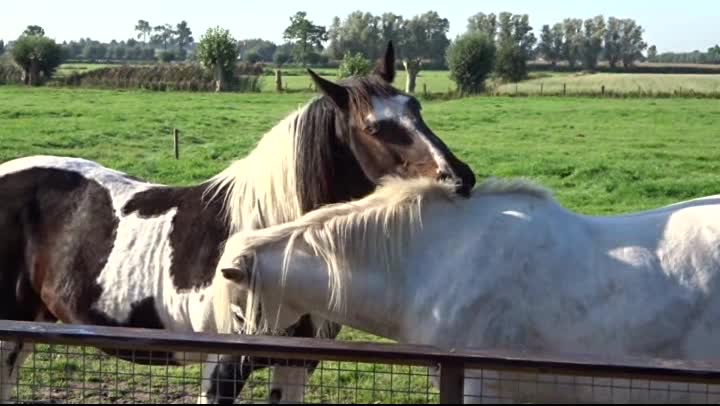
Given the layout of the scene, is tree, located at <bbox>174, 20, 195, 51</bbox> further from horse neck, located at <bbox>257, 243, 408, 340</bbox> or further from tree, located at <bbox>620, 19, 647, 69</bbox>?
horse neck, located at <bbox>257, 243, 408, 340</bbox>

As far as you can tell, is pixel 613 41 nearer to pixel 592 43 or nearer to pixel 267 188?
pixel 592 43

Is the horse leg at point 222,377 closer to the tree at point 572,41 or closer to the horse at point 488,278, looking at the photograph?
the horse at point 488,278

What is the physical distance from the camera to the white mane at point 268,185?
12.8 feet

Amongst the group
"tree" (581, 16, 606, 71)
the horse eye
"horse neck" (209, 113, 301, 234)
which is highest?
"tree" (581, 16, 606, 71)

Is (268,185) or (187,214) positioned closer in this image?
(268,185)

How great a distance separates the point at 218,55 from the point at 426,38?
144 ft

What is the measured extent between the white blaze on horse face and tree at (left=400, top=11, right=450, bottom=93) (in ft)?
264

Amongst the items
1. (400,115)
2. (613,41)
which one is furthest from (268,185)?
(613,41)

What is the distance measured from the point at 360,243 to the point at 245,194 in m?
0.93

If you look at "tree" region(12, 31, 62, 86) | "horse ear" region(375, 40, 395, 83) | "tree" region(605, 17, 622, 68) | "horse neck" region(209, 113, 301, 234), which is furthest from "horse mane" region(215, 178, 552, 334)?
"tree" region(605, 17, 622, 68)

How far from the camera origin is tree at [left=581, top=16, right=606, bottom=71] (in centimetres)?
9044

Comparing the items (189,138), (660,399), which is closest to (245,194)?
(660,399)

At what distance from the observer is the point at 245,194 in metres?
3.96

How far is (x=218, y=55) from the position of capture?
1772 inches
